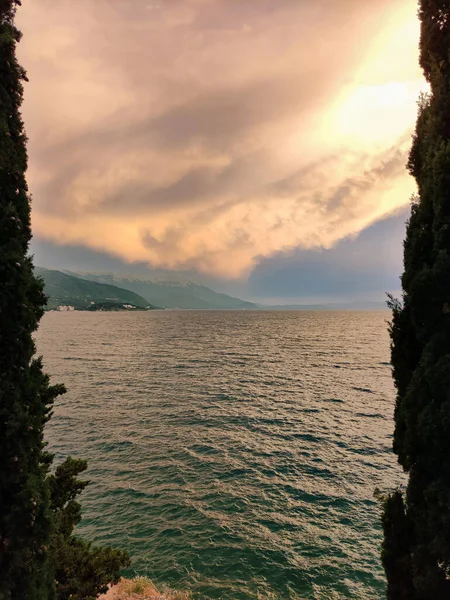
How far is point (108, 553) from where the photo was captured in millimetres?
14398

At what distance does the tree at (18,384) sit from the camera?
9875 mm

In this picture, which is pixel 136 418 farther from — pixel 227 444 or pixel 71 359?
pixel 71 359

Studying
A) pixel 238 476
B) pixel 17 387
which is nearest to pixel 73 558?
pixel 17 387

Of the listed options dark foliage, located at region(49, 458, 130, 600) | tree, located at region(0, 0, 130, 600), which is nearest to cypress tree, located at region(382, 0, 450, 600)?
dark foliage, located at region(49, 458, 130, 600)

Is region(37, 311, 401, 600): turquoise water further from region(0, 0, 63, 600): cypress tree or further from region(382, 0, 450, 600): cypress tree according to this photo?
region(0, 0, 63, 600): cypress tree

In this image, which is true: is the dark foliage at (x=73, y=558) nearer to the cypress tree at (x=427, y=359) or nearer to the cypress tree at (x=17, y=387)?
the cypress tree at (x=17, y=387)

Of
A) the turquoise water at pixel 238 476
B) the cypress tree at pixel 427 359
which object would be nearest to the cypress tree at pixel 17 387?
the turquoise water at pixel 238 476

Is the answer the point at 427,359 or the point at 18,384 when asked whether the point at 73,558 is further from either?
the point at 427,359

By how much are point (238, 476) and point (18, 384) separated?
2315 cm

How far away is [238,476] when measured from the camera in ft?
91.9

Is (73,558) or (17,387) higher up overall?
(17,387)

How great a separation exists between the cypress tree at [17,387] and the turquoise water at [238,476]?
38.0ft

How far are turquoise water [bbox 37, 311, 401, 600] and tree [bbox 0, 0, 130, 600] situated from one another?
11.5 meters

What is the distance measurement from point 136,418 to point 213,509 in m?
21.0
